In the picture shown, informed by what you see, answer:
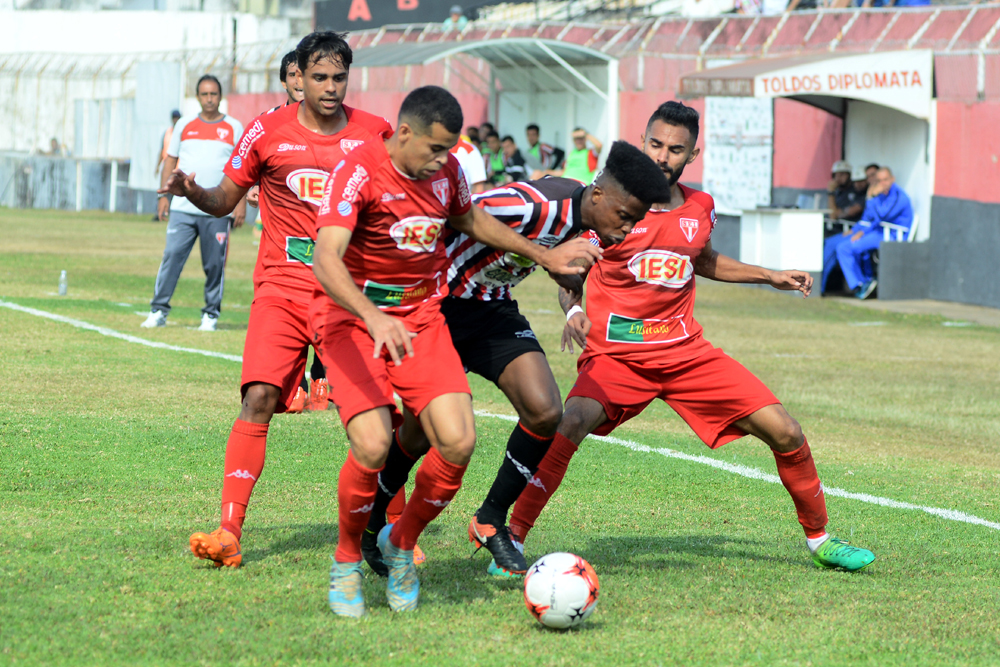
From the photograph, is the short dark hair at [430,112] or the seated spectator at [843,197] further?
the seated spectator at [843,197]

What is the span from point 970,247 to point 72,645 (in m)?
17.2

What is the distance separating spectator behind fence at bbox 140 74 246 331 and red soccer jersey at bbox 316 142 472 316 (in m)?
7.52

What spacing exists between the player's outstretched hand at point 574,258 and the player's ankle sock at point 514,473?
1.01 metres

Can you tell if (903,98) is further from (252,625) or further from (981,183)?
(252,625)

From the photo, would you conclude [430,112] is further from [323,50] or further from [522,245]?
[323,50]

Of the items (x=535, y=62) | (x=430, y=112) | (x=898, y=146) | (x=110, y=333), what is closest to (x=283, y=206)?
(x=430, y=112)

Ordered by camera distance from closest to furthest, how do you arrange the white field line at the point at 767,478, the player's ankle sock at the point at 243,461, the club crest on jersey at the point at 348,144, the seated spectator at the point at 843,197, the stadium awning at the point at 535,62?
the player's ankle sock at the point at 243,461, the club crest on jersey at the point at 348,144, the white field line at the point at 767,478, the seated spectator at the point at 843,197, the stadium awning at the point at 535,62

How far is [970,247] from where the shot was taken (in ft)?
62.5

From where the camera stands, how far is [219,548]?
5176 mm

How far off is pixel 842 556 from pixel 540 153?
20935 mm

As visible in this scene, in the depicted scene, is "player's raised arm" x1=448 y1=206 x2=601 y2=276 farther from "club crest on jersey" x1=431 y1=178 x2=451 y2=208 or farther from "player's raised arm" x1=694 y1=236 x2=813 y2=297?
"player's raised arm" x1=694 y1=236 x2=813 y2=297

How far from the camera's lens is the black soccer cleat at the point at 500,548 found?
547 centimetres

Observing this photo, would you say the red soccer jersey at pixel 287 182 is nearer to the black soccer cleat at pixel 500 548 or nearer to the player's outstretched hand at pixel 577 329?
the player's outstretched hand at pixel 577 329

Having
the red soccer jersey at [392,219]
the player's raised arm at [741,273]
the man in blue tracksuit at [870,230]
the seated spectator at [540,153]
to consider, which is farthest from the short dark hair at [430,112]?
the seated spectator at [540,153]
